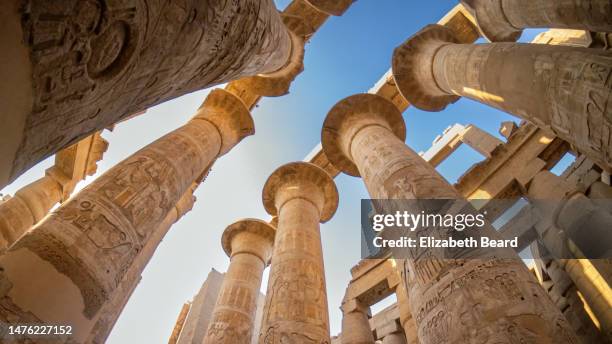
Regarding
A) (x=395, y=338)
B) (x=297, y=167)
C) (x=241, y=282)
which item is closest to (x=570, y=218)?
(x=297, y=167)

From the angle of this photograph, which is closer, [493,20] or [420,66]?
[493,20]

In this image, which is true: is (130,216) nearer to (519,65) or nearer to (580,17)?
(519,65)

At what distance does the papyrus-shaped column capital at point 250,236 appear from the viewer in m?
10.8

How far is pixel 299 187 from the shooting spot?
9.34m

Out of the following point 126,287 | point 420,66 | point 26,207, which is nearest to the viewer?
point 420,66

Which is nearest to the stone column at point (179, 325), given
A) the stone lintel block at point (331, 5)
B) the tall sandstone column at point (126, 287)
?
the tall sandstone column at point (126, 287)

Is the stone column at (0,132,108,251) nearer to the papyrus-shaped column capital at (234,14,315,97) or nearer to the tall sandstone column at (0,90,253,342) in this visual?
the tall sandstone column at (0,90,253,342)

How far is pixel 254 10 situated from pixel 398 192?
9.86 feet

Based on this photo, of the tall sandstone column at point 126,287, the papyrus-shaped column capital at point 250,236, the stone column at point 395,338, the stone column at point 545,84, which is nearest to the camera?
the stone column at point 545,84

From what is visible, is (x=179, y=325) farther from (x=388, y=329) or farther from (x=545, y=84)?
(x=545, y=84)

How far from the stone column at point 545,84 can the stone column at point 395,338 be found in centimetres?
737

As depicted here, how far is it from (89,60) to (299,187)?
7.56 metres

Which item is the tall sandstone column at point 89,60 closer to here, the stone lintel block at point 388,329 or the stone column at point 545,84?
the stone column at point 545,84

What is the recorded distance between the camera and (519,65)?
3809 millimetres
